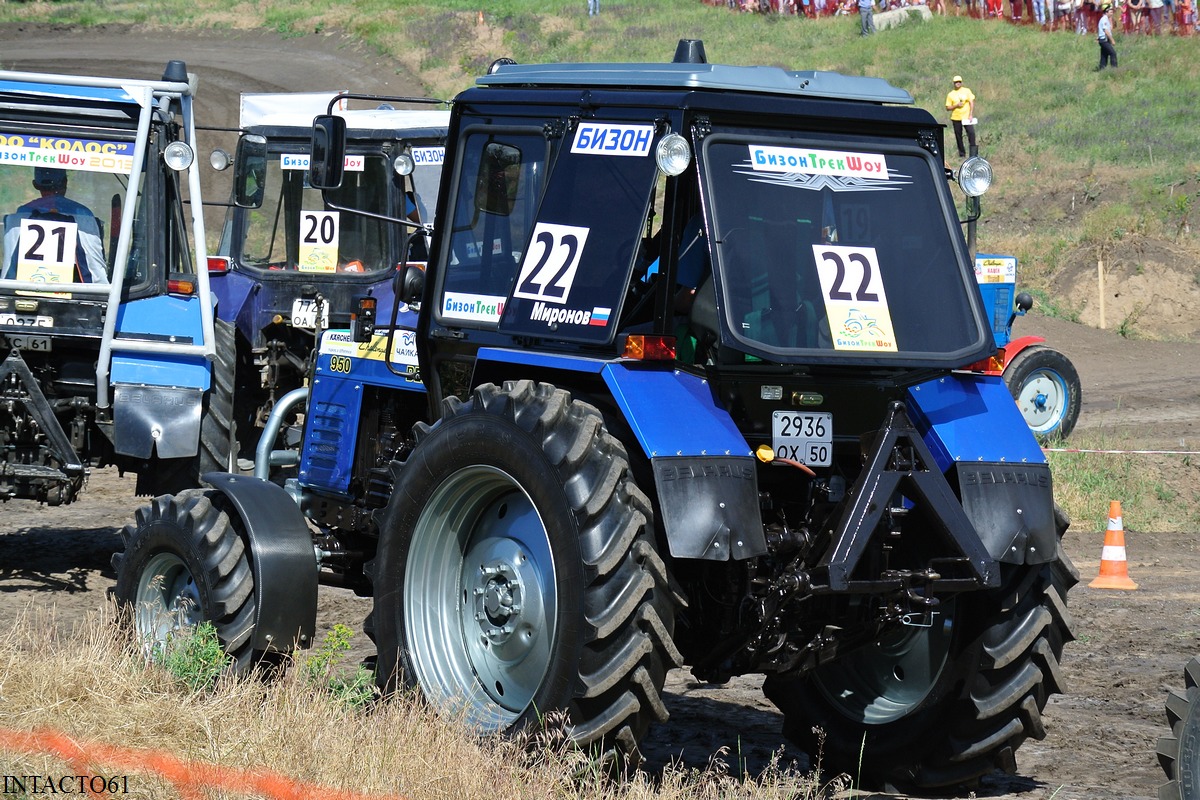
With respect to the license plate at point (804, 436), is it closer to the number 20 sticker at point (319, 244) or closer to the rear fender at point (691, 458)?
the rear fender at point (691, 458)

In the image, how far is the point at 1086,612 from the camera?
9.41m

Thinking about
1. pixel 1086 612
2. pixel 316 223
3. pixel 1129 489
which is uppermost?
pixel 316 223

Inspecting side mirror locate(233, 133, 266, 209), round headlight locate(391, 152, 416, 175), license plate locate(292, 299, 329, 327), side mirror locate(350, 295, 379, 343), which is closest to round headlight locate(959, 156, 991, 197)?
side mirror locate(350, 295, 379, 343)

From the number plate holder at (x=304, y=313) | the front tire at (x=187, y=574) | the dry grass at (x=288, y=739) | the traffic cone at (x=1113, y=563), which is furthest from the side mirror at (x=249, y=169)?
the dry grass at (x=288, y=739)

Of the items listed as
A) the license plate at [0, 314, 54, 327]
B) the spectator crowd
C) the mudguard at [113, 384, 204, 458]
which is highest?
the spectator crowd

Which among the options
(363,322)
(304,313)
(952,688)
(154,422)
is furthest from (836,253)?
(304,313)

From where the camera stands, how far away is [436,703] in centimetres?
568

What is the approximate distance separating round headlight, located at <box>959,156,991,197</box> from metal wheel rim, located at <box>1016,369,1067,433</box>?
402 inches

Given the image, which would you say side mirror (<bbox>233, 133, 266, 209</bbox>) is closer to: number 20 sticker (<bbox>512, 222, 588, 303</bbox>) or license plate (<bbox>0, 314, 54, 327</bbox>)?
license plate (<bbox>0, 314, 54, 327</bbox>)

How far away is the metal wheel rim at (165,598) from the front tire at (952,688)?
2.61m

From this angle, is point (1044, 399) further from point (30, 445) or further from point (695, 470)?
point (695, 470)

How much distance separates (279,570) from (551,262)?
1.89 m

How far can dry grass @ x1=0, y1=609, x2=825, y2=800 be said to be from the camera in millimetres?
4832

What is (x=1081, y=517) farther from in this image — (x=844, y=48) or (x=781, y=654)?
(x=844, y=48)
